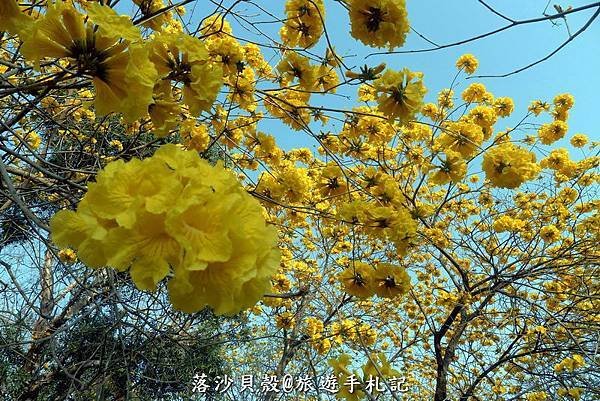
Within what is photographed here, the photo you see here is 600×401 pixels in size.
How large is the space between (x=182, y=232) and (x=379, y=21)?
56.4 inches

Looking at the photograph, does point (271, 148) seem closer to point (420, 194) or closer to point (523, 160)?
point (523, 160)

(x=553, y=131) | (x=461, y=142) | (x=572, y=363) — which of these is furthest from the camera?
(x=553, y=131)

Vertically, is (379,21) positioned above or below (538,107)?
below

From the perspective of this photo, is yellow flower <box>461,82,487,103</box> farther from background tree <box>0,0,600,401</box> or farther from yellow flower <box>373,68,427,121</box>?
yellow flower <box>373,68,427,121</box>

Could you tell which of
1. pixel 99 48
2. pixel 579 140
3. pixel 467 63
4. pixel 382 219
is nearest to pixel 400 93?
pixel 382 219

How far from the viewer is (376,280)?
8.65 feet

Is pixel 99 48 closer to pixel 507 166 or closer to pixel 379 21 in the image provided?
pixel 379 21

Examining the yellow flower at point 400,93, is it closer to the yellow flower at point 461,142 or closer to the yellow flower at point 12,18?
the yellow flower at point 461,142

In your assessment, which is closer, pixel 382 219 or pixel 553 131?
pixel 382 219

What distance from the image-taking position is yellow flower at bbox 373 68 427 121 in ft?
6.85

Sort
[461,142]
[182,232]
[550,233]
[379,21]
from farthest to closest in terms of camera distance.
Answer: [550,233]
[461,142]
[379,21]
[182,232]

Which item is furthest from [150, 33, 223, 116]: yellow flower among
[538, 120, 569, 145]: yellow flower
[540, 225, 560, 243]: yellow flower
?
[540, 225, 560, 243]: yellow flower

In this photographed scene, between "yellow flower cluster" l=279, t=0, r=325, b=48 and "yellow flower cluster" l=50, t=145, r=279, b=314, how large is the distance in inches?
65.8

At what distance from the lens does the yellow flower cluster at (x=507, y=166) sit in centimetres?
252
